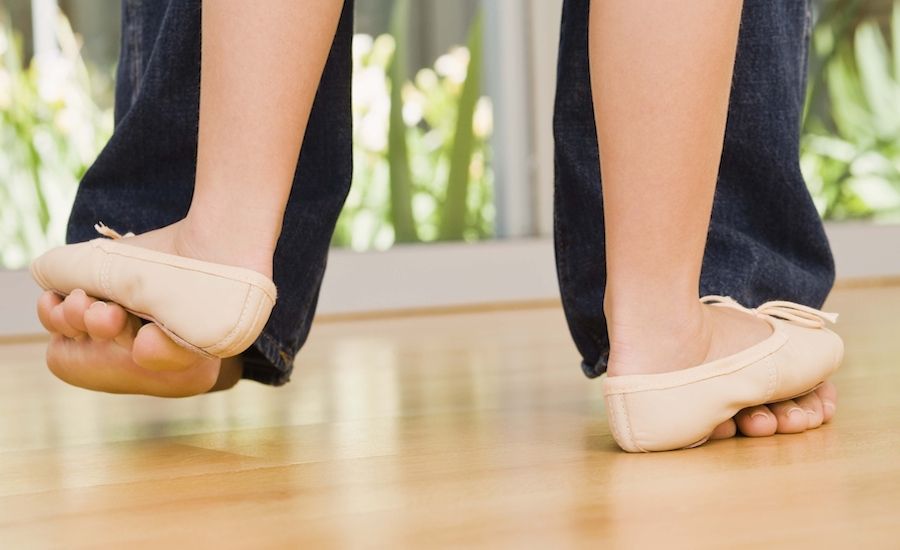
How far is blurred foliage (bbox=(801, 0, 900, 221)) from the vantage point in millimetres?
2508

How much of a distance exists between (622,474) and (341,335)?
1197mm

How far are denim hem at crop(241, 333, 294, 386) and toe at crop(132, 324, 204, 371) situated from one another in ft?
0.45

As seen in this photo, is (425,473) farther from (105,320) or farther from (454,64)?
(454,64)

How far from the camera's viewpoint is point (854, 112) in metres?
2.54

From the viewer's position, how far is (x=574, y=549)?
0.51 m

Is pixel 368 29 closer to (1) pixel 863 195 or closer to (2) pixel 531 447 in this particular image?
(1) pixel 863 195

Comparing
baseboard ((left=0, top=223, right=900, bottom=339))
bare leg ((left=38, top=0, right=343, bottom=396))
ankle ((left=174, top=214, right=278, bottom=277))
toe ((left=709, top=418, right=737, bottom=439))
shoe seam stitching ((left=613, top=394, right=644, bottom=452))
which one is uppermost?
bare leg ((left=38, top=0, right=343, bottom=396))

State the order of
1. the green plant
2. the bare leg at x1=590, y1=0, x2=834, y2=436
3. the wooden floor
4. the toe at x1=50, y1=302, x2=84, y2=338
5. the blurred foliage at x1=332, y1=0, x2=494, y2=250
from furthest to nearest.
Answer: the blurred foliage at x1=332, y1=0, x2=494, y2=250 < the green plant < the toe at x1=50, y1=302, x2=84, y2=338 < the bare leg at x1=590, y1=0, x2=834, y2=436 < the wooden floor

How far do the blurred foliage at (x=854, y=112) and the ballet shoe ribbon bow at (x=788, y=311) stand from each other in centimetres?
176

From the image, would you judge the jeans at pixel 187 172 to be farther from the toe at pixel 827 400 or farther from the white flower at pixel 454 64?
the white flower at pixel 454 64

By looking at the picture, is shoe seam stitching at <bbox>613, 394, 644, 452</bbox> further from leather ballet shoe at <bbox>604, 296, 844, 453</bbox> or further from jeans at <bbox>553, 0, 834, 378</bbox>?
jeans at <bbox>553, 0, 834, 378</bbox>

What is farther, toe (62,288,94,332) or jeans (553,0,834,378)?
jeans (553,0,834,378)

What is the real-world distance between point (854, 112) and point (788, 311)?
1867 millimetres

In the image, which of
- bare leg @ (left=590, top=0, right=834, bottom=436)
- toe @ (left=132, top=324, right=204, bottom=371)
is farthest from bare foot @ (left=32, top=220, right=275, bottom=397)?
bare leg @ (left=590, top=0, right=834, bottom=436)
